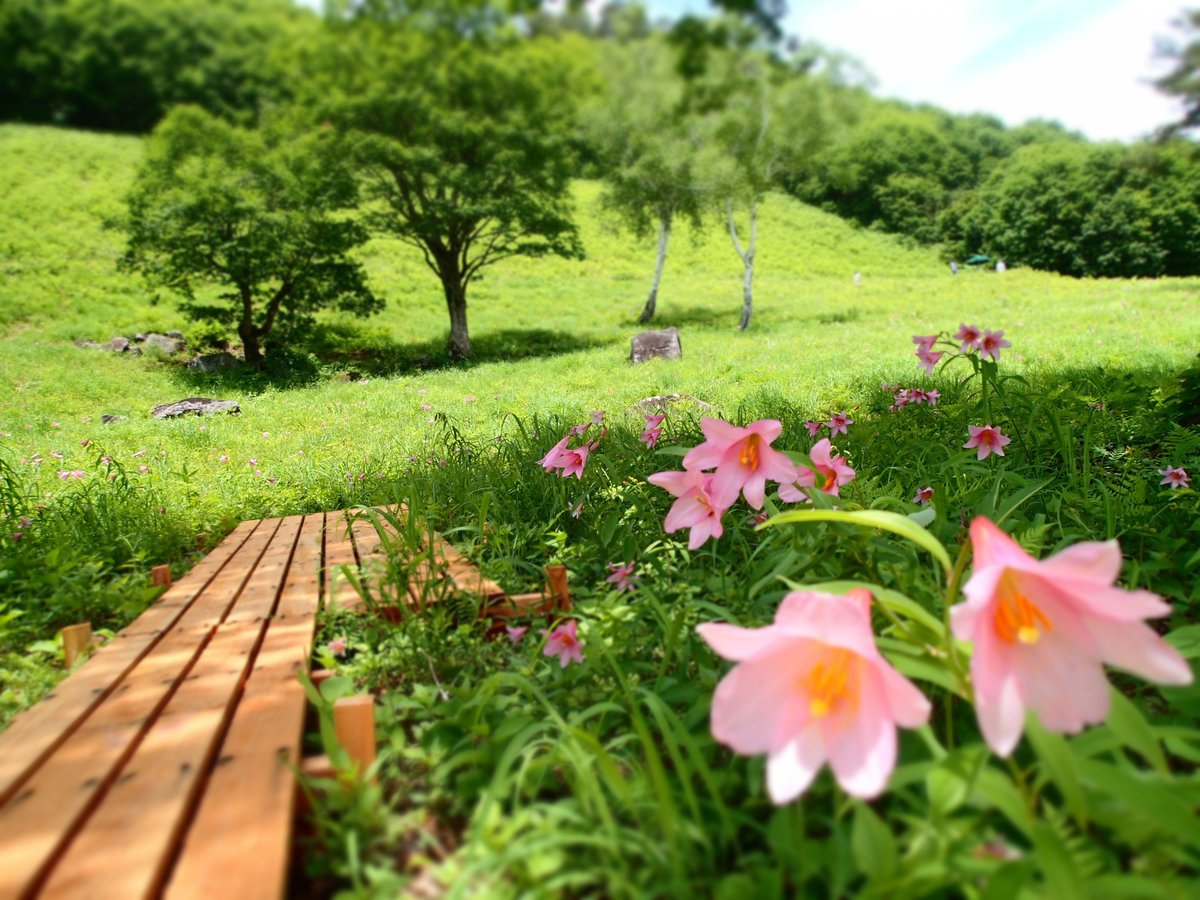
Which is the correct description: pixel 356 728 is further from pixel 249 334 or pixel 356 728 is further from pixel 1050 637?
pixel 249 334

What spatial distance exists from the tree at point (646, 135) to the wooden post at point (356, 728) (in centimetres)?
1473

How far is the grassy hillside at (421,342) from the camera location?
5715 millimetres

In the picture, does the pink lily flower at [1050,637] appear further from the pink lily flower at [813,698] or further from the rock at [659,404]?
the rock at [659,404]

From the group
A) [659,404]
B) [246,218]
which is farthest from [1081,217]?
Result: [246,218]

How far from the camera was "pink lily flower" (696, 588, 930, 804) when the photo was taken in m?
0.70

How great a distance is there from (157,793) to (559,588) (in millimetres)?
970

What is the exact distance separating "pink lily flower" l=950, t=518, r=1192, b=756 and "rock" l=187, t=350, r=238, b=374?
39.3 feet

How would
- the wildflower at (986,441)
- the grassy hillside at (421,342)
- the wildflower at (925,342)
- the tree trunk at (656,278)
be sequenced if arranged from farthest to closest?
the tree trunk at (656,278), the grassy hillside at (421,342), the wildflower at (925,342), the wildflower at (986,441)

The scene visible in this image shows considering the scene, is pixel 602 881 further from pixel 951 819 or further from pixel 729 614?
pixel 729 614

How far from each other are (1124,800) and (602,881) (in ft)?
1.93

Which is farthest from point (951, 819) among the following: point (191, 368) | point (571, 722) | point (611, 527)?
point (191, 368)

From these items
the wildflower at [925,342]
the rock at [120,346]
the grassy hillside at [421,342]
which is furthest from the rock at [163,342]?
the wildflower at [925,342]

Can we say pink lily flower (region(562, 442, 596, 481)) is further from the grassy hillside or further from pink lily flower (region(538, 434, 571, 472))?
the grassy hillside

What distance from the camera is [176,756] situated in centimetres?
111
